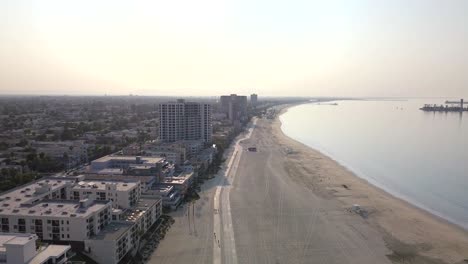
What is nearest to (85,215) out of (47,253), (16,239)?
(47,253)

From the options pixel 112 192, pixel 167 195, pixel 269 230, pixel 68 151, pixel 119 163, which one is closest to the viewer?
pixel 269 230

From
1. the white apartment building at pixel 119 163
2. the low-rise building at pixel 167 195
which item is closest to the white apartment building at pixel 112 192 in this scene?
the low-rise building at pixel 167 195

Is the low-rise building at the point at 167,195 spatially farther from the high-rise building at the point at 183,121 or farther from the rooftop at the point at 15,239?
the high-rise building at the point at 183,121

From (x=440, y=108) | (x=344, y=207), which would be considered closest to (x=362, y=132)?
(x=344, y=207)

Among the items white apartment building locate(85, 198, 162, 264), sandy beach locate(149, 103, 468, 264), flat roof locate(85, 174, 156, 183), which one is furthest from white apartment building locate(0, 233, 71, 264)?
flat roof locate(85, 174, 156, 183)

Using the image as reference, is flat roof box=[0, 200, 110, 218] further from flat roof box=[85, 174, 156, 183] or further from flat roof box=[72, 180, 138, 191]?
flat roof box=[85, 174, 156, 183]

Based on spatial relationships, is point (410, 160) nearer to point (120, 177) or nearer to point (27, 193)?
point (120, 177)
